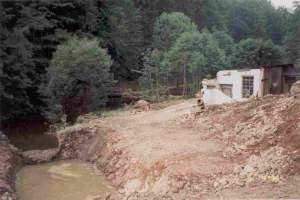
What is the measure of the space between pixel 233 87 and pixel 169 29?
2106 centimetres

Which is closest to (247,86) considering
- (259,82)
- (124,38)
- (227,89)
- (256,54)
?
(259,82)

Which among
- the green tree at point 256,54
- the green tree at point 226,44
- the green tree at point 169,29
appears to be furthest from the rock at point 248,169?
the green tree at point 226,44

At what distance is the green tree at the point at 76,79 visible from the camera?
22.3 meters

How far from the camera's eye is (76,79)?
22.5m

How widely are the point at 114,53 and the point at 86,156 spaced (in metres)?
20.2

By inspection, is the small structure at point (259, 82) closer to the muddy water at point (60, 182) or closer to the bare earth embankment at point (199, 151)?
the bare earth embankment at point (199, 151)

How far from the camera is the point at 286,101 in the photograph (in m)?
15.1

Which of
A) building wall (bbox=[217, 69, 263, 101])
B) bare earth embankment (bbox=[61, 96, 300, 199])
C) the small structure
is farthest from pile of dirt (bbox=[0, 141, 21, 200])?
building wall (bbox=[217, 69, 263, 101])

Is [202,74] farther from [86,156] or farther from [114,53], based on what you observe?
[86,156]

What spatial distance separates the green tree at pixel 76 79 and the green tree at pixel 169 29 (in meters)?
19.7

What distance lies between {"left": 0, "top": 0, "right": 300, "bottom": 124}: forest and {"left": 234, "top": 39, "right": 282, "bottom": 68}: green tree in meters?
0.10

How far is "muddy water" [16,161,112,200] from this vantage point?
522 inches

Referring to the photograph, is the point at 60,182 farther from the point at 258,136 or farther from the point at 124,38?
the point at 124,38

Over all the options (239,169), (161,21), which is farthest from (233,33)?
(239,169)
